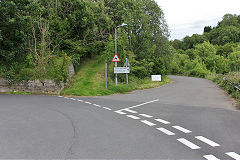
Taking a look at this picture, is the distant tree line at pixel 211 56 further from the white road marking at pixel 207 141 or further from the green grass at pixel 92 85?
the white road marking at pixel 207 141

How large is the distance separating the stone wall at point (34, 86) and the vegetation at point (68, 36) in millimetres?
439

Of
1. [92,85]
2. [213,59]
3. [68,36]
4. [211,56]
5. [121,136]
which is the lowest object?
[121,136]

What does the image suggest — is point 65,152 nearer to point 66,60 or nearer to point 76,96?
point 76,96

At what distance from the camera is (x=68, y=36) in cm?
2677

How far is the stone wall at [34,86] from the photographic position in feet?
56.8

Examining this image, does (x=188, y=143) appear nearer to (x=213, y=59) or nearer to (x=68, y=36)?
(x=68, y=36)

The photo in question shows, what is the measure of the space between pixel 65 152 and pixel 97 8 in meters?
26.5

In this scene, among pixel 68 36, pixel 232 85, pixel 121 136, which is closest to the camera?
pixel 121 136

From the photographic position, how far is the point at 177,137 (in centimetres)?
559

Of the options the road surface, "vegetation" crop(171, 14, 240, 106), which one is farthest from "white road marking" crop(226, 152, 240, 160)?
"vegetation" crop(171, 14, 240, 106)

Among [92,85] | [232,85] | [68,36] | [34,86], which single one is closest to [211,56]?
[68,36]

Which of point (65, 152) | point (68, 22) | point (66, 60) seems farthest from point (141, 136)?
point (68, 22)

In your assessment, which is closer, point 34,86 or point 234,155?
point 234,155

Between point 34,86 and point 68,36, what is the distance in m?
11.0
